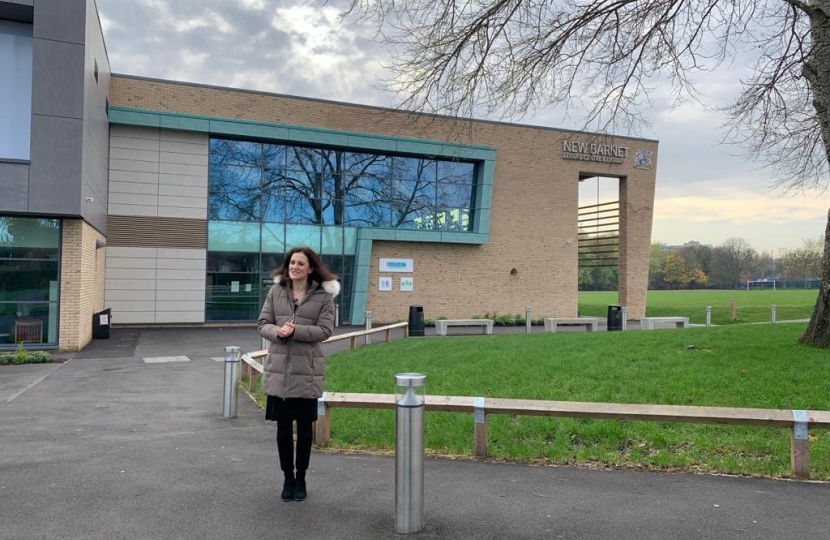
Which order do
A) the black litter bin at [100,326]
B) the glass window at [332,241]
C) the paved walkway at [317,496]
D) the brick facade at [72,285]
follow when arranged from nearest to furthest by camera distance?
the paved walkway at [317,496] → the brick facade at [72,285] → the black litter bin at [100,326] → the glass window at [332,241]

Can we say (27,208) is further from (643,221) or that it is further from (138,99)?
(643,221)

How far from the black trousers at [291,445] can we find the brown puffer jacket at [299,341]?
0.28m

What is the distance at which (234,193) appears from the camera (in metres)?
22.5

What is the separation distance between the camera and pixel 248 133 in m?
21.9

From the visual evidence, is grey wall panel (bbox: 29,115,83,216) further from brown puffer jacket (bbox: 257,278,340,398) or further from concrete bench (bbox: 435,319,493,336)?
brown puffer jacket (bbox: 257,278,340,398)

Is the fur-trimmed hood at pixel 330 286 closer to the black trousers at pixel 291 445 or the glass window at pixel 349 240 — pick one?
the black trousers at pixel 291 445

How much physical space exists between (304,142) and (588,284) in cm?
6965

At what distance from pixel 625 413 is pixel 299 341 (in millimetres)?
2947

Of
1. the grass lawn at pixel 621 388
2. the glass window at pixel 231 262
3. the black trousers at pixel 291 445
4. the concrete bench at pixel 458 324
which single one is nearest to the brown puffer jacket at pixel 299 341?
the black trousers at pixel 291 445

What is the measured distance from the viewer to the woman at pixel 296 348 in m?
4.23

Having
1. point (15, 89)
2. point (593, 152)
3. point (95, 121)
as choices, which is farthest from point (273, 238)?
point (593, 152)

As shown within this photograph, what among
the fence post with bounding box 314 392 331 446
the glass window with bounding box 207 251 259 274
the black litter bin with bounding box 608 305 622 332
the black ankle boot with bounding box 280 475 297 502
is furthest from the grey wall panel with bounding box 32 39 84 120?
the black litter bin with bounding box 608 305 622 332

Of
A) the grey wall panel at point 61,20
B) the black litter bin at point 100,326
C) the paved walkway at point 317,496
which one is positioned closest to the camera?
the paved walkway at point 317,496

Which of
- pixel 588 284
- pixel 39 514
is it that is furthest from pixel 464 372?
pixel 588 284
